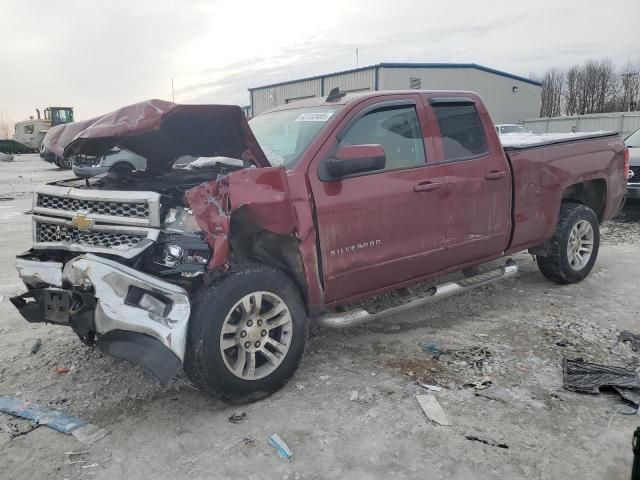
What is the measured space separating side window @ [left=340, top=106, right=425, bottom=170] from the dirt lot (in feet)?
4.69

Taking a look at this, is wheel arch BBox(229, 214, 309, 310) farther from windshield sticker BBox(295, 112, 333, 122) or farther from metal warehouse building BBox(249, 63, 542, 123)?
metal warehouse building BBox(249, 63, 542, 123)

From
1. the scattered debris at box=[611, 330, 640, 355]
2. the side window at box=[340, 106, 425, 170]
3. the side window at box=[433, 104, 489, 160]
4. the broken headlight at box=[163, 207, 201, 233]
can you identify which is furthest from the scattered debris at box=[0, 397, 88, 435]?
the scattered debris at box=[611, 330, 640, 355]

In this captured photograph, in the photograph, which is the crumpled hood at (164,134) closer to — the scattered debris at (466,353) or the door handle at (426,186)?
the door handle at (426,186)

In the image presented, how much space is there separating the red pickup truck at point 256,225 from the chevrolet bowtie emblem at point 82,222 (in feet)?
0.03

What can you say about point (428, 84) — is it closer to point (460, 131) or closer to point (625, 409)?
point (460, 131)

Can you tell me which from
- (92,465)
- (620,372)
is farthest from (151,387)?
(620,372)

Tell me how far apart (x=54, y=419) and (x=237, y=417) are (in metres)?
1.09

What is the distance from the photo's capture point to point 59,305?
3.04 m

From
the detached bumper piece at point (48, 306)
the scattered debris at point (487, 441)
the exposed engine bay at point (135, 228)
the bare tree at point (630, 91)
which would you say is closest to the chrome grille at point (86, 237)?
the exposed engine bay at point (135, 228)

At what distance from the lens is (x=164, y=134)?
343 centimetres

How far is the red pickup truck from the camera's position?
9.75 ft

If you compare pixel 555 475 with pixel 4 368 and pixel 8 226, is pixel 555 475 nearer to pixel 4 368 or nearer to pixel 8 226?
pixel 4 368

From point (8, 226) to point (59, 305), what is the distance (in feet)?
25.9

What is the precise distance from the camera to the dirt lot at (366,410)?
2.71 m
